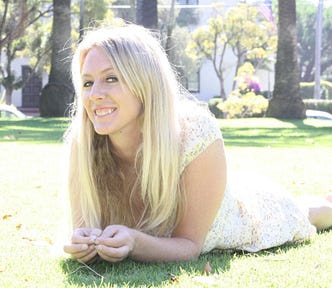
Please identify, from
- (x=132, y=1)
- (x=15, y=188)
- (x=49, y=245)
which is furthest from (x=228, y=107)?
(x=49, y=245)

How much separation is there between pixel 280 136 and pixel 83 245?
10378 mm

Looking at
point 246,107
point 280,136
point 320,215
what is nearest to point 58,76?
point 280,136

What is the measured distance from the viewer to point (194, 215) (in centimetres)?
354

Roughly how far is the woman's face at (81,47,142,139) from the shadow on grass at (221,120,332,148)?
802 centimetres

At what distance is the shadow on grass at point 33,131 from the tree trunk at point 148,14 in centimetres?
297

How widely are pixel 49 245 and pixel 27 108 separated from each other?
45.8 m

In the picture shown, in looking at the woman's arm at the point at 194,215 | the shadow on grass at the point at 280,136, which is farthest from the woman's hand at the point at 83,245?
the shadow on grass at the point at 280,136

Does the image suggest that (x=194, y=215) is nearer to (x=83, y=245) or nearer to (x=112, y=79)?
(x=83, y=245)

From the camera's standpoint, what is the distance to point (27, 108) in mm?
49031

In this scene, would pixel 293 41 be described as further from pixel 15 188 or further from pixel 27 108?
pixel 27 108

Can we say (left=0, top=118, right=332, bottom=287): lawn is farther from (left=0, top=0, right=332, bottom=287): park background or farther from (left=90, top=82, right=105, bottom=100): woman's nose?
(left=90, top=82, right=105, bottom=100): woman's nose

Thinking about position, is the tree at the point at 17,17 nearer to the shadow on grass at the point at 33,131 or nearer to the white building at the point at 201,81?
the shadow on grass at the point at 33,131

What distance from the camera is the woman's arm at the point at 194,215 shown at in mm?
3422

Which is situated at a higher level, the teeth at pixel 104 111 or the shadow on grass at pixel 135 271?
the teeth at pixel 104 111
